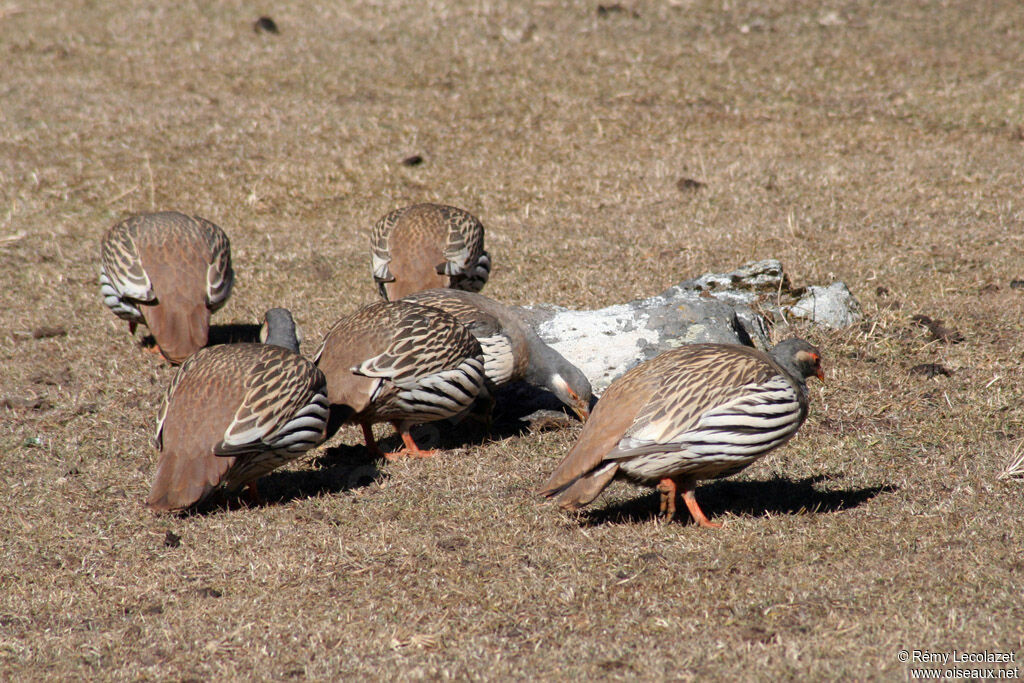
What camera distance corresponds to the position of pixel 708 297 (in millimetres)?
9250

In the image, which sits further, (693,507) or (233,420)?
(693,507)

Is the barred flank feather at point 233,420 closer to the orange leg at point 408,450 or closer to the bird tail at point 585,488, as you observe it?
the orange leg at point 408,450

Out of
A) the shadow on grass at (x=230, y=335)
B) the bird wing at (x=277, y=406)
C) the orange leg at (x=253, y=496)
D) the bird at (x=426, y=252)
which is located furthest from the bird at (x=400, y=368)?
the shadow on grass at (x=230, y=335)

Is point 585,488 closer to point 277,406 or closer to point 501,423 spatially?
point 277,406

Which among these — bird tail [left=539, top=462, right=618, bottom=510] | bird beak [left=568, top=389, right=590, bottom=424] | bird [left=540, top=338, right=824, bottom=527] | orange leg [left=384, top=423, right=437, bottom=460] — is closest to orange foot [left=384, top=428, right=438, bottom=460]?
orange leg [left=384, top=423, right=437, bottom=460]

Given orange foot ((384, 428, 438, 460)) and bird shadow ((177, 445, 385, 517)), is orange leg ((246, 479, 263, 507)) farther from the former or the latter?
orange foot ((384, 428, 438, 460))

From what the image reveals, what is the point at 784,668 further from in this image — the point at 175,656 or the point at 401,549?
the point at 175,656

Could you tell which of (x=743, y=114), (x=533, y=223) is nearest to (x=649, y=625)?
(x=533, y=223)

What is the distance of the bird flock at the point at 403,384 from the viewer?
582cm

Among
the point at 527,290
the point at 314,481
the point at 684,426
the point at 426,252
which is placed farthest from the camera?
the point at 527,290

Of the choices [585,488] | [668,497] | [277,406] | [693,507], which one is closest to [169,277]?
[277,406]

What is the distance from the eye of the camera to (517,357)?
7898 mm

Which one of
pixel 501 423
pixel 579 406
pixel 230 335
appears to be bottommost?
pixel 230 335

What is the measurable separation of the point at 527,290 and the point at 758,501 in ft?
15.2
